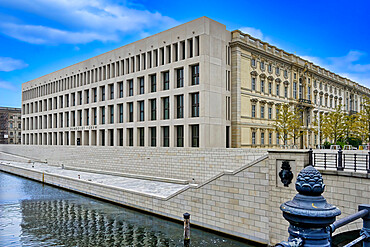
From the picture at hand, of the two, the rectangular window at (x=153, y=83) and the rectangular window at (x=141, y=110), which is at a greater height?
the rectangular window at (x=153, y=83)

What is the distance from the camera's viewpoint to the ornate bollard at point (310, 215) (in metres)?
2.72

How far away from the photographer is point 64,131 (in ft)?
193

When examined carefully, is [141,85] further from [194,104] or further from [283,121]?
[283,121]

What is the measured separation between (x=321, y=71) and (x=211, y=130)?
32.3 m

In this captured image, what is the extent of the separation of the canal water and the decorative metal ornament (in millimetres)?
4200

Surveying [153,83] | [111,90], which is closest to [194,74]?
[153,83]

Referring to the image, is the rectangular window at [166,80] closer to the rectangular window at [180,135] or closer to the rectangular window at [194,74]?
the rectangular window at [194,74]

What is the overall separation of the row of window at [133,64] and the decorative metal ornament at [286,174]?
22.1 metres

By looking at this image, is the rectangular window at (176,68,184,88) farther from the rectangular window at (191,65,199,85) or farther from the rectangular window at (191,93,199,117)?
the rectangular window at (191,93,199,117)

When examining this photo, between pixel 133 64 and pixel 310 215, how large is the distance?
43.5m

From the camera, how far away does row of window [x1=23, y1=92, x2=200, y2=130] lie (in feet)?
121

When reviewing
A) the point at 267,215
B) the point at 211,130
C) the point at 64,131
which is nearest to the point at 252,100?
the point at 211,130

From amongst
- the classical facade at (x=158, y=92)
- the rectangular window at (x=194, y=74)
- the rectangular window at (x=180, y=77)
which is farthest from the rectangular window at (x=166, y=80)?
the rectangular window at (x=194, y=74)

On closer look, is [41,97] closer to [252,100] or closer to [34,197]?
[34,197]
